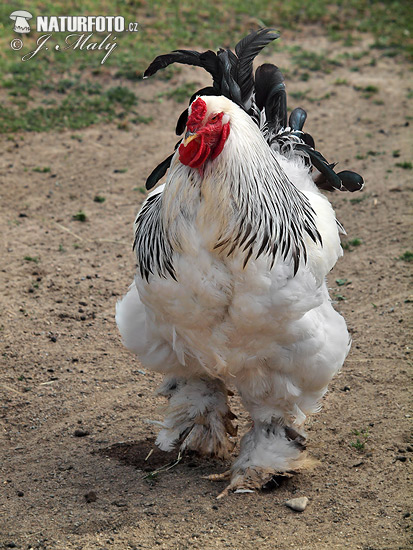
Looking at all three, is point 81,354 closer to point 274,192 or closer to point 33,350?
point 33,350

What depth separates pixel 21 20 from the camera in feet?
37.4

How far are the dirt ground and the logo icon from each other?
8.99 ft

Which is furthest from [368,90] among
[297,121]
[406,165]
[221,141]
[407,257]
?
[221,141]

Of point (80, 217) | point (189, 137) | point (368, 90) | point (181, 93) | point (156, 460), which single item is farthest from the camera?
point (368, 90)

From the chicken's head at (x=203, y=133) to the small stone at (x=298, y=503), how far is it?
2.08 metres

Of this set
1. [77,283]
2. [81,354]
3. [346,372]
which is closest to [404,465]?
[346,372]

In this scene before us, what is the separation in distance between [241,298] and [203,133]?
2.97 ft

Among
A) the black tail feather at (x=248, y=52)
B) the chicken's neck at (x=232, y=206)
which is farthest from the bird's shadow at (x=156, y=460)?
the black tail feather at (x=248, y=52)

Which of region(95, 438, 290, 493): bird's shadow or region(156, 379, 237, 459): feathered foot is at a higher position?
region(156, 379, 237, 459): feathered foot

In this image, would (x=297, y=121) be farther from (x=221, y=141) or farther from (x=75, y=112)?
(x=75, y=112)

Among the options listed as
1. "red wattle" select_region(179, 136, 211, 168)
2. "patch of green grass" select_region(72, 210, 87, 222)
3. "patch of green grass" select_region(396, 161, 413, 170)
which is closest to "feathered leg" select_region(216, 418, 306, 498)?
"red wattle" select_region(179, 136, 211, 168)

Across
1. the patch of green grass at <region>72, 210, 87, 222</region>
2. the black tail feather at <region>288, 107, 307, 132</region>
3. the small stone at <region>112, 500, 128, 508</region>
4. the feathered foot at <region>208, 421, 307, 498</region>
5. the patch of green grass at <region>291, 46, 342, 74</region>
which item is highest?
the black tail feather at <region>288, 107, 307, 132</region>

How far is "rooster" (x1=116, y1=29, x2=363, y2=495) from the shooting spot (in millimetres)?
3922

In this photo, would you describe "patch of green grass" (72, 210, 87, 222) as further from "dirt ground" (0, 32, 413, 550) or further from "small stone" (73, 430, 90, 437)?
"small stone" (73, 430, 90, 437)
